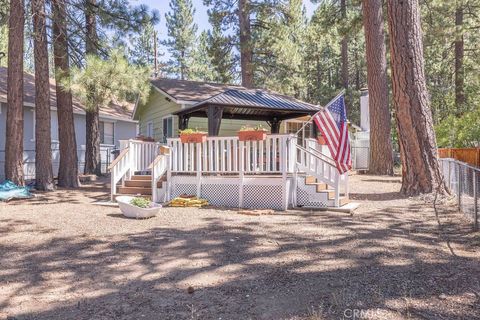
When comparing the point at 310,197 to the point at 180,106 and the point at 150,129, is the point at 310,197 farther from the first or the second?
the point at 150,129

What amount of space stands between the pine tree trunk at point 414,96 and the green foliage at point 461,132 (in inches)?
231

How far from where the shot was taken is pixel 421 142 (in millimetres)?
8797

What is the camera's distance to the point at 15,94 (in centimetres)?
990

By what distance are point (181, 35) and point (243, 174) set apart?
3196 cm

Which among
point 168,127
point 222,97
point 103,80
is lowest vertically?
point 168,127

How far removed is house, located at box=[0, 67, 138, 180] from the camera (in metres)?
14.6

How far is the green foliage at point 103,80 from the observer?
10.0 m

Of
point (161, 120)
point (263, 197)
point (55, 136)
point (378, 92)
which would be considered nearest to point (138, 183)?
point (263, 197)

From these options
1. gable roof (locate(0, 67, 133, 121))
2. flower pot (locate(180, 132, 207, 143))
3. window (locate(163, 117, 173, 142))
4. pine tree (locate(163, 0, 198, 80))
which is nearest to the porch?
flower pot (locate(180, 132, 207, 143))

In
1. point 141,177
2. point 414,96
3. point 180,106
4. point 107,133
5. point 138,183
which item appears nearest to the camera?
point 414,96

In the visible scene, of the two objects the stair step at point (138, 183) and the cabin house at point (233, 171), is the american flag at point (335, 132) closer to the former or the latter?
the cabin house at point (233, 171)

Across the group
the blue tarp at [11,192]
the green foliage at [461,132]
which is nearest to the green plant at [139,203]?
the blue tarp at [11,192]

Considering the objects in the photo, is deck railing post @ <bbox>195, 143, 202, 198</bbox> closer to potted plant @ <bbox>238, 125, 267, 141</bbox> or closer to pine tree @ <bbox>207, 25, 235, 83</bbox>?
potted plant @ <bbox>238, 125, 267, 141</bbox>

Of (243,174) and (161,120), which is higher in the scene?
(161,120)
